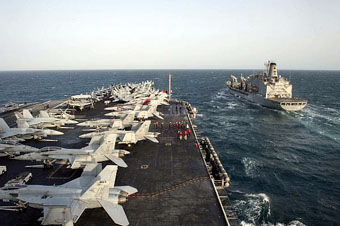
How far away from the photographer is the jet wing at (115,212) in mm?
19461

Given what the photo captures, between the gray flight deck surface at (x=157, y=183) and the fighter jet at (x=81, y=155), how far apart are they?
5.92 ft

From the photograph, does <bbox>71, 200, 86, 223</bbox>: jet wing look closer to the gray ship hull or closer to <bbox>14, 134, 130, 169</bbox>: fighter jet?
<bbox>14, 134, 130, 169</bbox>: fighter jet

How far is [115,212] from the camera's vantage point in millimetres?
20516

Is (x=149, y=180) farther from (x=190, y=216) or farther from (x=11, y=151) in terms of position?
(x=11, y=151)

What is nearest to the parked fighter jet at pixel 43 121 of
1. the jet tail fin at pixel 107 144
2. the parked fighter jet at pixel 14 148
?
the parked fighter jet at pixel 14 148

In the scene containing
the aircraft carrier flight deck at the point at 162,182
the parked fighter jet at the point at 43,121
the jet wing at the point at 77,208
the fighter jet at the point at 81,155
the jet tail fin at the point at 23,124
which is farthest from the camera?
the parked fighter jet at the point at 43,121

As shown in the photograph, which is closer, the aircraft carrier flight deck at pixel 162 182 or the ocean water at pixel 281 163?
the aircraft carrier flight deck at pixel 162 182

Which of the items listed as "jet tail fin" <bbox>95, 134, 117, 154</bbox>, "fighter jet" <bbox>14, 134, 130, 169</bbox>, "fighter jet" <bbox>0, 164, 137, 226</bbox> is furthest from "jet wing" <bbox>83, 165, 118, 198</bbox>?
"jet tail fin" <bbox>95, 134, 117, 154</bbox>

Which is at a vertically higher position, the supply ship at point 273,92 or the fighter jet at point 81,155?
the supply ship at point 273,92

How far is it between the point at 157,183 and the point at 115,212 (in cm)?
884

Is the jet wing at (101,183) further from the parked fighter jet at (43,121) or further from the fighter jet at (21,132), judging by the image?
the parked fighter jet at (43,121)

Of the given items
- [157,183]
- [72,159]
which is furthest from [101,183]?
[72,159]

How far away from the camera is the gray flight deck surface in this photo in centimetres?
2206

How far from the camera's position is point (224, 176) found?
3062cm
